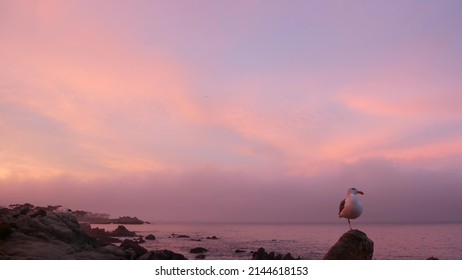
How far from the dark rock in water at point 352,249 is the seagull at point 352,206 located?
1.63m

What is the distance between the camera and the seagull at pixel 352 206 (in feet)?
44.7

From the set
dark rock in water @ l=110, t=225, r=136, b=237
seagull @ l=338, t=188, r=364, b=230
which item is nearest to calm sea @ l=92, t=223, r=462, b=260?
dark rock in water @ l=110, t=225, r=136, b=237

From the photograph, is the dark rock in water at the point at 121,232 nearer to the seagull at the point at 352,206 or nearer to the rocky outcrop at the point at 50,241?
the rocky outcrop at the point at 50,241

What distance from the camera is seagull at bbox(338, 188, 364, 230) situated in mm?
13615

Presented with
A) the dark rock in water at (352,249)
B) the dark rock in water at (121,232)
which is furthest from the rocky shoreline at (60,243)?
the dark rock in water at (121,232)

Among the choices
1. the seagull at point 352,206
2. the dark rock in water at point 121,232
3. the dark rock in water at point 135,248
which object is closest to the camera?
the seagull at point 352,206

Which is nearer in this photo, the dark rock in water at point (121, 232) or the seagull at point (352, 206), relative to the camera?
the seagull at point (352, 206)

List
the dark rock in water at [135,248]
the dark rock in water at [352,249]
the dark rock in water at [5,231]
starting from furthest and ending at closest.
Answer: the dark rock in water at [135,248] → the dark rock in water at [5,231] → the dark rock in water at [352,249]

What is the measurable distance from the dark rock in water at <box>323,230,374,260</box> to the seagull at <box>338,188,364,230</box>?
163 cm
